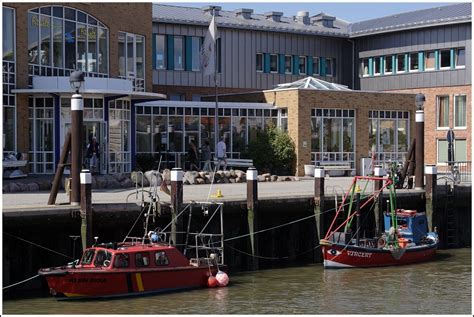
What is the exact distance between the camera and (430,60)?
2329 inches

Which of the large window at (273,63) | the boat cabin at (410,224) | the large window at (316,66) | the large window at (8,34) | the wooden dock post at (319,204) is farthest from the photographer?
the large window at (316,66)

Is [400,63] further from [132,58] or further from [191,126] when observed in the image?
[132,58]

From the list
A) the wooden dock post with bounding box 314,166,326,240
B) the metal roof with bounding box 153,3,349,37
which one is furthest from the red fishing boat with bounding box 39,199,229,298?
the metal roof with bounding box 153,3,349,37

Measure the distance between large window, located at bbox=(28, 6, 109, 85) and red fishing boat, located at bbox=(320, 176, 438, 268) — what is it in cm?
1479

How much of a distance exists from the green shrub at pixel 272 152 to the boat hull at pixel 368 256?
17515 millimetres

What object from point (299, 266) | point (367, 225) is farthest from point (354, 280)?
point (367, 225)

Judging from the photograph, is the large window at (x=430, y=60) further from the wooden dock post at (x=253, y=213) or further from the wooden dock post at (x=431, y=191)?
the wooden dock post at (x=253, y=213)

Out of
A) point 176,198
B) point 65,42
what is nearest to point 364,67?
point 65,42

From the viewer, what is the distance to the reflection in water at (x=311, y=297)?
73.9 feet

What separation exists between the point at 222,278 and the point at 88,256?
11.9ft

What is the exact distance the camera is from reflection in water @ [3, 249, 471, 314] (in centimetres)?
2253

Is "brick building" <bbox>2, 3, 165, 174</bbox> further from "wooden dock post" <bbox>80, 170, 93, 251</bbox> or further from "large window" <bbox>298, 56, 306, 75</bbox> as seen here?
"large window" <bbox>298, 56, 306, 75</bbox>

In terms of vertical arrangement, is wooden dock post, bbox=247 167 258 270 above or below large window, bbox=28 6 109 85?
below

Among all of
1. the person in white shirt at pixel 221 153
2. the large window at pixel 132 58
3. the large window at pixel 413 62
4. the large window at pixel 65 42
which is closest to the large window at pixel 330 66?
the large window at pixel 413 62
